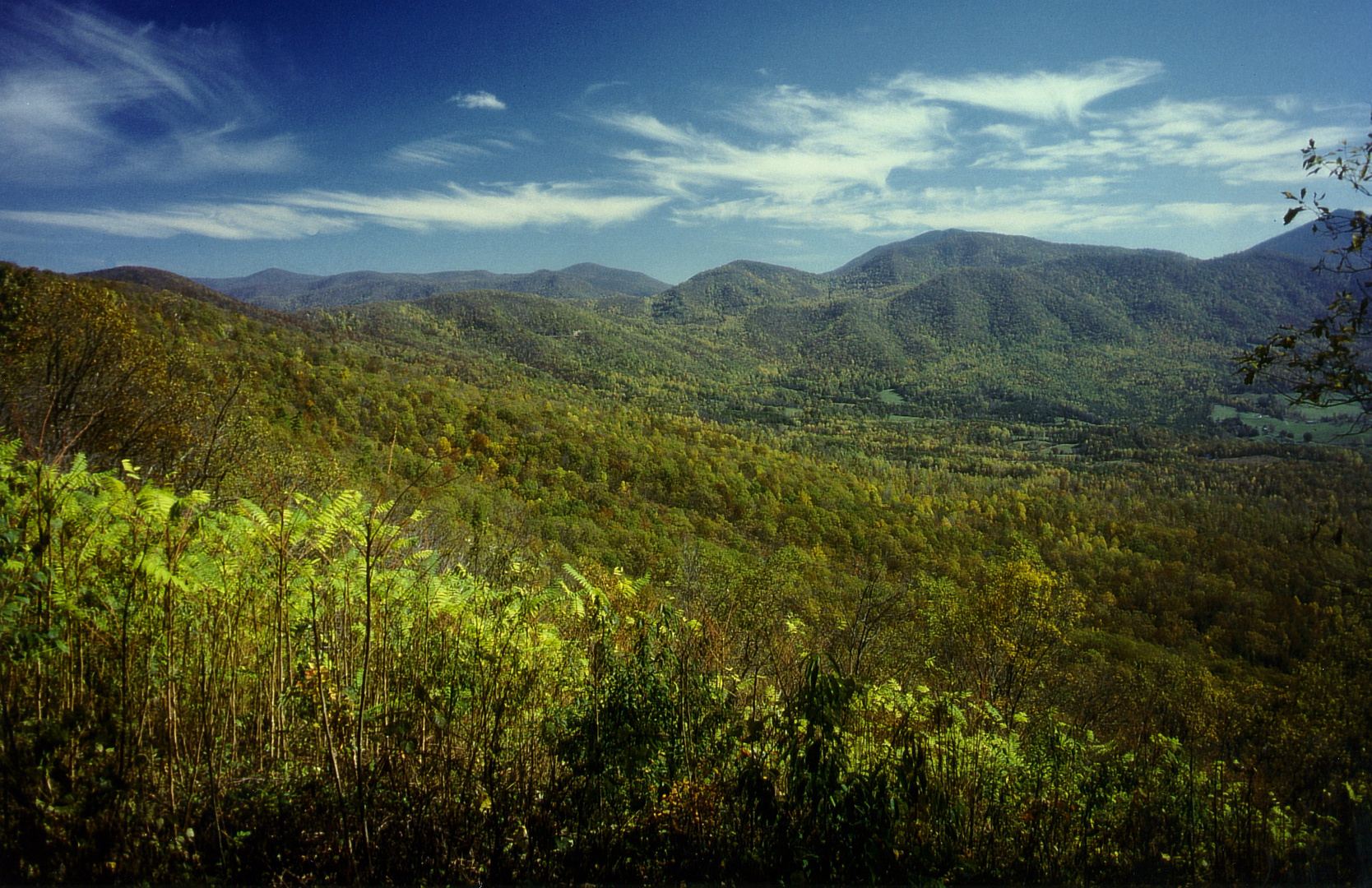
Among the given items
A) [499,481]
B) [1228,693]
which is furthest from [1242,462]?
[499,481]

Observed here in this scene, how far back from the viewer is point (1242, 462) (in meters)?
129

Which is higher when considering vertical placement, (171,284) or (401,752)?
(171,284)

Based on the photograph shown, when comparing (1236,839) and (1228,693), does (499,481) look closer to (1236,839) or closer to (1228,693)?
(1228,693)

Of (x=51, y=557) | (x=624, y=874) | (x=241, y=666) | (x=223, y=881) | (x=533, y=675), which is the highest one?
(x=51, y=557)

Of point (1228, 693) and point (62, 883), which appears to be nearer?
point (62, 883)

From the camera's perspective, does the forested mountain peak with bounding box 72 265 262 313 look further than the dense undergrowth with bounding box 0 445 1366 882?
Yes

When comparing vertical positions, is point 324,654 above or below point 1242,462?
above

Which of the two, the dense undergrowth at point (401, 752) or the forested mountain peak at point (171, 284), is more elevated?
the forested mountain peak at point (171, 284)

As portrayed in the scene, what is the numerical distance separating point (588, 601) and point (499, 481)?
43.4m

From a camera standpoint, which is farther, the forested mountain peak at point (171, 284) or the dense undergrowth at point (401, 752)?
the forested mountain peak at point (171, 284)

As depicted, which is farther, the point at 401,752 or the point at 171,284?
the point at 171,284

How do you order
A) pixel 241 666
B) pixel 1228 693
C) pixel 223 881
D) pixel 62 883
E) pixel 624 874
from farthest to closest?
pixel 1228 693 → pixel 241 666 → pixel 624 874 → pixel 223 881 → pixel 62 883

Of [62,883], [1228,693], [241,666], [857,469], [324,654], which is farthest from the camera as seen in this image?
[857,469]

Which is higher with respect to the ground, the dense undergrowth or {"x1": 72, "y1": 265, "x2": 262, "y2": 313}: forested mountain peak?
{"x1": 72, "y1": 265, "x2": 262, "y2": 313}: forested mountain peak
